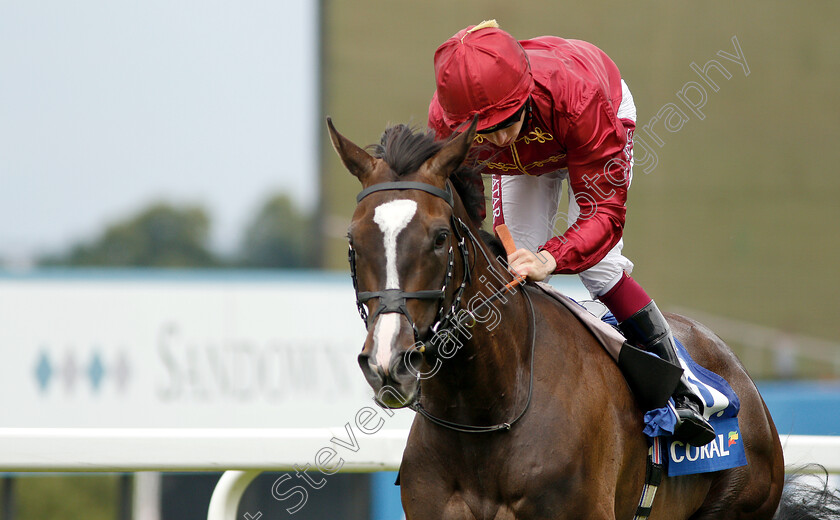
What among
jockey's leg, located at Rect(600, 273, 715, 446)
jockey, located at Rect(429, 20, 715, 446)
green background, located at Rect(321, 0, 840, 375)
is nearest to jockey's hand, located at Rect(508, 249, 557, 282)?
jockey, located at Rect(429, 20, 715, 446)

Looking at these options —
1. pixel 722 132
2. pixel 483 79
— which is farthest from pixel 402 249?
pixel 722 132

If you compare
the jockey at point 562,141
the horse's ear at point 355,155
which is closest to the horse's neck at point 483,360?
the jockey at point 562,141

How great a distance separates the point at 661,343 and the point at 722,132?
887 cm

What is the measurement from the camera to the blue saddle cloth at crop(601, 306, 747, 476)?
8.47ft

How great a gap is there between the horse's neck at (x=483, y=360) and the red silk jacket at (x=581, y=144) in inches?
7.3

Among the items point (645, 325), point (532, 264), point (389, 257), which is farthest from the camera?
point (645, 325)

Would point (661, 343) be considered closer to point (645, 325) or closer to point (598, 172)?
point (645, 325)

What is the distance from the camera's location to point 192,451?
2541 mm

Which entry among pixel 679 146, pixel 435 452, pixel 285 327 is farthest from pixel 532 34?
pixel 435 452

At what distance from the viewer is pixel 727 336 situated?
10781 mm

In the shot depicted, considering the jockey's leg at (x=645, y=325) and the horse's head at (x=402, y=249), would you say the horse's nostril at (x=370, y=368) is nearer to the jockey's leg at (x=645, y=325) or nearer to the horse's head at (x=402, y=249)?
the horse's head at (x=402, y=249)

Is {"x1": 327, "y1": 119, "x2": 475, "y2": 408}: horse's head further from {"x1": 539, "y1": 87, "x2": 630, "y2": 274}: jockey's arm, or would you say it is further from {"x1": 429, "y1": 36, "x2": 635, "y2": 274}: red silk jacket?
{"x1": 539, "y1": 87, "x2": 630, "y2": 274}: jockey's arm

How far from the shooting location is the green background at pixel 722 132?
10031 mm

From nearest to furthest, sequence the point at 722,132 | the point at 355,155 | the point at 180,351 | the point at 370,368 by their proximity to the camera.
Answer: the point at 370,368 < the point at 355,155 < the point at 180,351 < the point at 722,132
